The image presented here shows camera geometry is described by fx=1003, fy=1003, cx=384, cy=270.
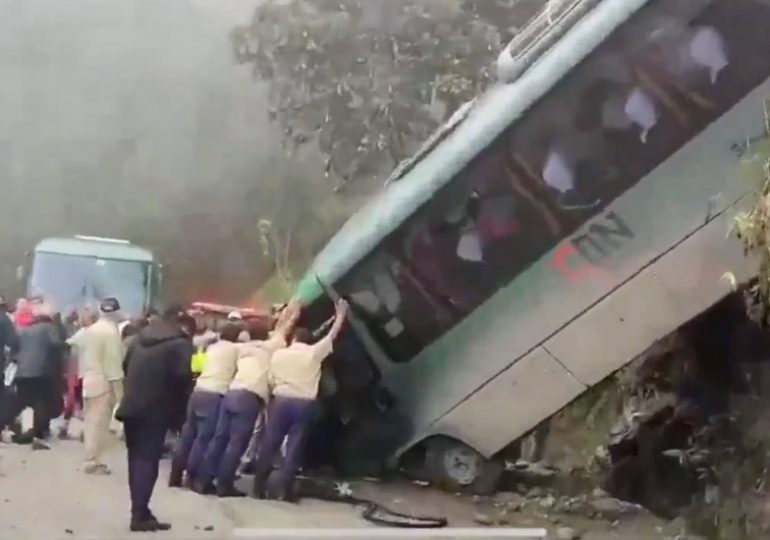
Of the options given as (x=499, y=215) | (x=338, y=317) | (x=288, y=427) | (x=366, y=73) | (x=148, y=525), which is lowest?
(x=148, y=525)

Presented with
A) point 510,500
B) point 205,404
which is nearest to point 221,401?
point 205,404

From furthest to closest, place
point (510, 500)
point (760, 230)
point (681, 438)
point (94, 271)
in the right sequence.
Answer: point (681, 438), point (510, 500), point (94, 271), point (760, 230)

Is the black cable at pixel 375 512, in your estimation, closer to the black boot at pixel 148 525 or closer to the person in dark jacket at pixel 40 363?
the black boot at pixel 148 525

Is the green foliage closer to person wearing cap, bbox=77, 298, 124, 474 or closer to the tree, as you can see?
the tree

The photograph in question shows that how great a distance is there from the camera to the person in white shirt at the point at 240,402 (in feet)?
6.88

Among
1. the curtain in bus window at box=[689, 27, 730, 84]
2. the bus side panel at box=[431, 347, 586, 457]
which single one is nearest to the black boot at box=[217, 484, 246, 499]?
the bus side panel at box=[431, 347, 586, 457]

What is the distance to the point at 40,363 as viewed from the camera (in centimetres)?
208

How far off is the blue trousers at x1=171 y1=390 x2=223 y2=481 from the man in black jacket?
0.03m

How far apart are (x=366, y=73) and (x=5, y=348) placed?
95 centimetres

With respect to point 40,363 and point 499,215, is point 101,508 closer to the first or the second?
point 40,363

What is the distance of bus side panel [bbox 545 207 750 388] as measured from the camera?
2.12 metres

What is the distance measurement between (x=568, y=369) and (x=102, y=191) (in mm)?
1050

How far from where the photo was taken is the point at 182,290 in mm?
2068

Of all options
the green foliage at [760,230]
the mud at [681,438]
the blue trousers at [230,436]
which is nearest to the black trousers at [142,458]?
the blue trousers at [230,436]
